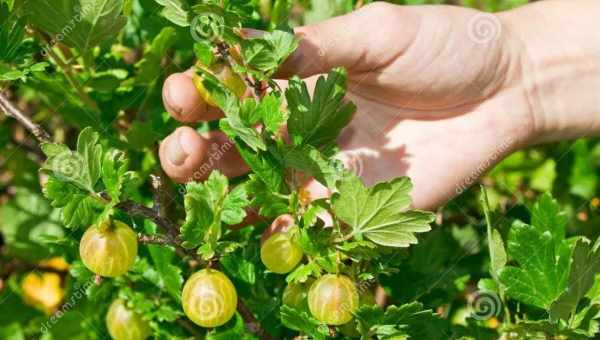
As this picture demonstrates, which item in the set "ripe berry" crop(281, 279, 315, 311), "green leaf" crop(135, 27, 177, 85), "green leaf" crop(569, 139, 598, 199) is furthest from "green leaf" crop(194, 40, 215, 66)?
"green leaf" crop(569, 139, 598, 199)

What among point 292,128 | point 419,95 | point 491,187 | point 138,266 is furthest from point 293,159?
point 491,187

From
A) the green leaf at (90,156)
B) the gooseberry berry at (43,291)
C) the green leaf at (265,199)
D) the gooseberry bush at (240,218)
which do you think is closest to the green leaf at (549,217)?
the gooseberry bush at (240,218)

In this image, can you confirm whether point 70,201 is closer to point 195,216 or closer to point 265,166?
point 195,216

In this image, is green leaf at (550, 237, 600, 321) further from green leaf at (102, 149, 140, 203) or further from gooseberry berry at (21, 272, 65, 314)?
gooseberry berry at (21, 272, 65, 314)

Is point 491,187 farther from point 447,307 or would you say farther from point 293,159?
point 293,159

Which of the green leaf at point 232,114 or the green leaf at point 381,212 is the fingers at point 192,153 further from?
the green leaf at point 381,212

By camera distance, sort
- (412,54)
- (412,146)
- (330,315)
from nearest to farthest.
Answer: (330,315) < (412,54) < (412,146)

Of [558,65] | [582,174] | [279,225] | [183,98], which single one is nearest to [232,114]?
[183,98]

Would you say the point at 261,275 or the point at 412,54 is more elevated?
the point at 412,54
